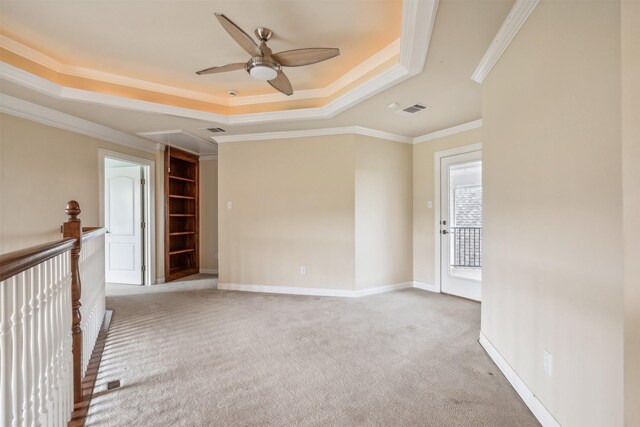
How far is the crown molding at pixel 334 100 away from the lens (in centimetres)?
A: 189

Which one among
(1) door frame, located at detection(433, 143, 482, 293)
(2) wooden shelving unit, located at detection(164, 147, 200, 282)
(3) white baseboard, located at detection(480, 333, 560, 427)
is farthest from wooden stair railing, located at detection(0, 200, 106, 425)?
(1) door frame, located at detection(433, 143, 482, 293)

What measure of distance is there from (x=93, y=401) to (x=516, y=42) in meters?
3.49

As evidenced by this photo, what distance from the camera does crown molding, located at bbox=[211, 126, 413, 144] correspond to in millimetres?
4152

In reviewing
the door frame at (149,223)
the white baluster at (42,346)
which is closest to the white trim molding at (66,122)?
the door frame at (149,223)

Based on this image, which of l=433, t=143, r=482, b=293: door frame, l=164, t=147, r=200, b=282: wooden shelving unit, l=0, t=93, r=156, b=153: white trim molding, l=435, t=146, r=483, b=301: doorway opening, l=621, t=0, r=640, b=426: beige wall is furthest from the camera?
l=164, t=147, r=200, b=282: wooden shelving unit

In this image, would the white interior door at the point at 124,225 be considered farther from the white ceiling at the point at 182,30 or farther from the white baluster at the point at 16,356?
the white baluster at the point at 16,356

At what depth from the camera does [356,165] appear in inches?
165

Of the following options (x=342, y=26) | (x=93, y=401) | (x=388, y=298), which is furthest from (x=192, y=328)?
(x=342, y=26)

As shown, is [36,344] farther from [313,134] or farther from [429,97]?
Result: [313,134]

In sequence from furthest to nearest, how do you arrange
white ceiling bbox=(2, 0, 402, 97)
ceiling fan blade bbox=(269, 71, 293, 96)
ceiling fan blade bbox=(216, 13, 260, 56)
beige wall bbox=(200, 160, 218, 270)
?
1. beige wall bbox=(200, 160, 218, 270)
2. ceiling fan blade bbox=(269, 71, 293, 96)
3. white ceiling bbox=(2, 0, 402, 97)
4. ceiling fan blade bbox=(216, 13, 260, 56)

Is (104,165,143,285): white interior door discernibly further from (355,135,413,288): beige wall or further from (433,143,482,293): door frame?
(433,143,482,293): door frame

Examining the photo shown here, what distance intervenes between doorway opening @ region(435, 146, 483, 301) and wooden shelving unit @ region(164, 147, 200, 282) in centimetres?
447

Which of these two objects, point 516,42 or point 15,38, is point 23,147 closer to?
point 15,38

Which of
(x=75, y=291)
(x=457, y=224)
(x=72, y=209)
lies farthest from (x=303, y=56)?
(x=457, y=224)
